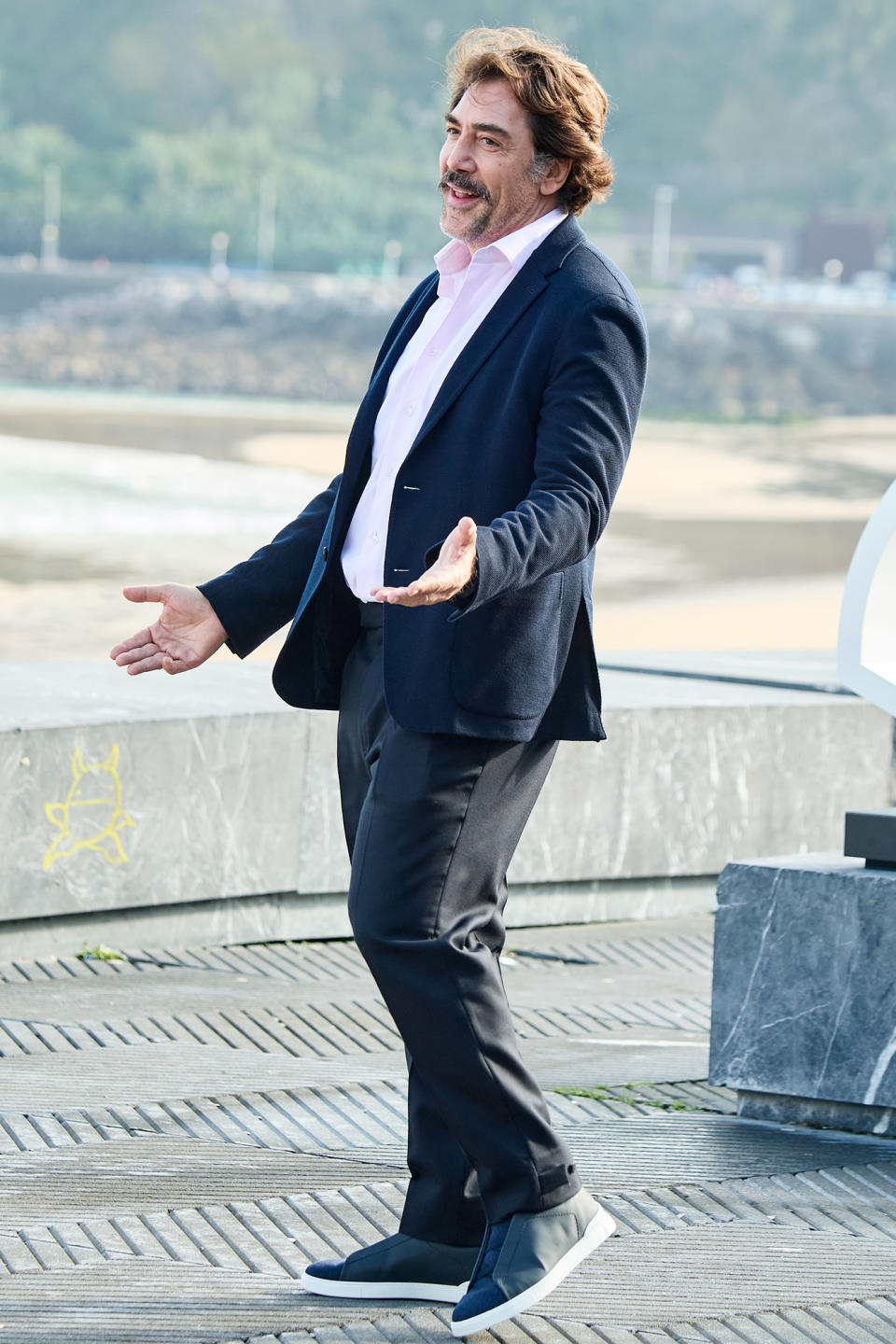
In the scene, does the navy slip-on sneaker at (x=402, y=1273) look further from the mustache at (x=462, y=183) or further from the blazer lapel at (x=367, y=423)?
the mustache at (x=462, y=183)

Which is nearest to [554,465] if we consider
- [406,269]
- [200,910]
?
[200,910]

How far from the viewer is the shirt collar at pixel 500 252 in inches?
110

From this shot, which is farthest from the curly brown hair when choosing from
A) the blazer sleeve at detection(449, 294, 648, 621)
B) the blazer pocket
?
the blazer pocket

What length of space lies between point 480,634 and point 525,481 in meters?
0.22

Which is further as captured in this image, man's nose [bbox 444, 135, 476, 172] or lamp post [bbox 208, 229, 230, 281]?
lamp post [bbox 208, 229, 230, 281]

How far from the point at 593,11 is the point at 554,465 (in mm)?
120190

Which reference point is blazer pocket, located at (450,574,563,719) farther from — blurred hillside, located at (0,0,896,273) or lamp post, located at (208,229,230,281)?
blurred hillside, located at (0,0,896,273)

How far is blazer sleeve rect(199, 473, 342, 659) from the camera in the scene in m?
3.05

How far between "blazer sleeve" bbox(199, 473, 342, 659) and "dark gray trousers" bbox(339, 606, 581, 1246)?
23 centimetres

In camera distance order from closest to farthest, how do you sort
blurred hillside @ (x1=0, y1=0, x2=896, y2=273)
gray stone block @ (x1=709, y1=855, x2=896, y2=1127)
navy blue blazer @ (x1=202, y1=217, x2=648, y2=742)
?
navy blue blazer @ (x1=202, y1=217, x2=648, y2=742), gray stone block @ (x1=709, y1=855, x2=896, y2=1127), blurred hillside @ (x1=0, y1=0, x2=896, y2=273)

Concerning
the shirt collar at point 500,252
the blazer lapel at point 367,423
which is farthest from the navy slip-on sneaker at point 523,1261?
the shirt collar at point 500,252

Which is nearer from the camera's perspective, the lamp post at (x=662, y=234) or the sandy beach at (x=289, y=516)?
the sandy beach at (x=289, y=516)

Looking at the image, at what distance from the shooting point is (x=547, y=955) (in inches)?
218

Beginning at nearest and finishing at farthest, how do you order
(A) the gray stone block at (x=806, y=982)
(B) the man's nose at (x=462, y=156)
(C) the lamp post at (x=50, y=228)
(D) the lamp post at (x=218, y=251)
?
(B) the man's nose at (x=462, y=156)
(A) the gray stone block at (x=806, y=982)
(C) the lamp post at (x=50, y=228)
(D) the lamp post at (x=218, y=251)
